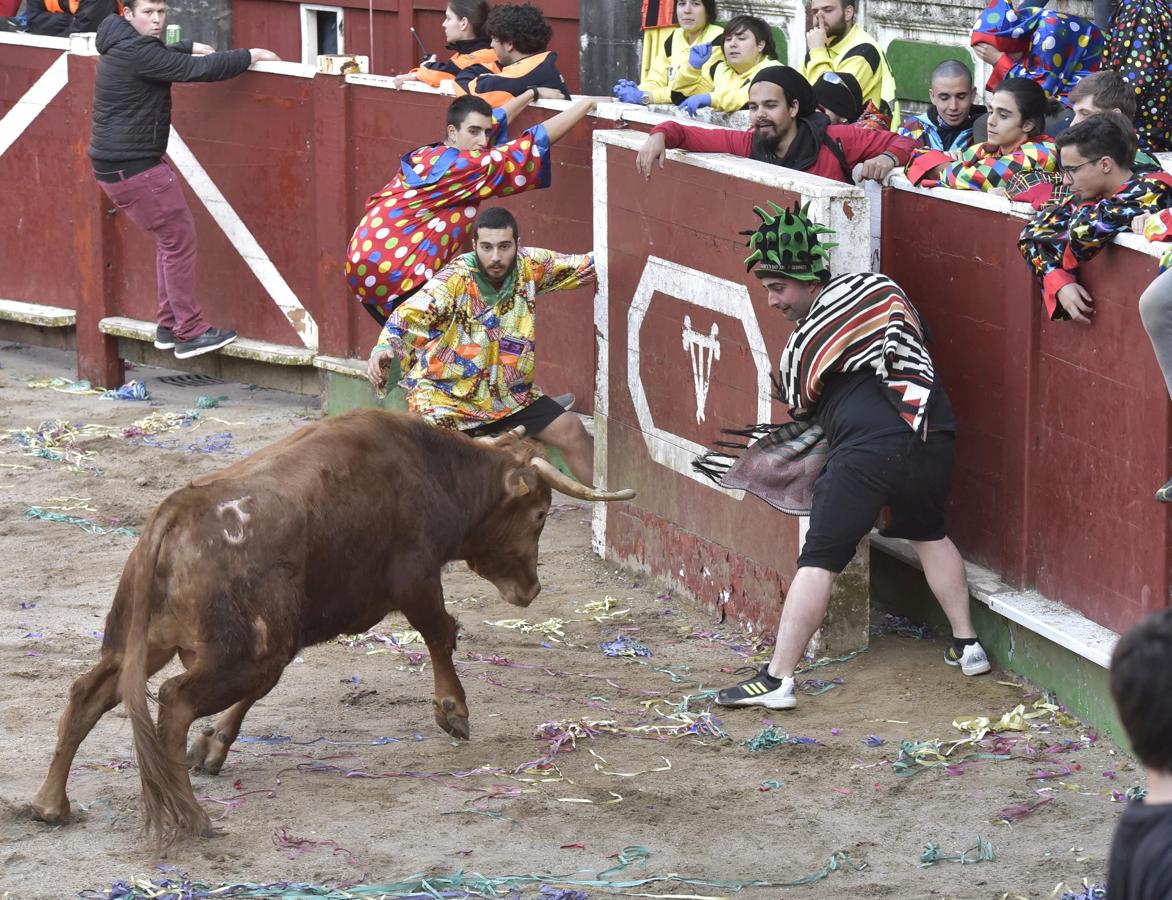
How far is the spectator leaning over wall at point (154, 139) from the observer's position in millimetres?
9977

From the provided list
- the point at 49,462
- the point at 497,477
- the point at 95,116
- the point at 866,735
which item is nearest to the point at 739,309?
the point at 497,477

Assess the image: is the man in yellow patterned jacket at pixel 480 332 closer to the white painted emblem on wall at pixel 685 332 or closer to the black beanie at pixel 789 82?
the white painted emblem on wall at pixel 685 332

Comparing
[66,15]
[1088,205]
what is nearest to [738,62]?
[1088,205]

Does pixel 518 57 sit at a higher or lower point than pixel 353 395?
higher

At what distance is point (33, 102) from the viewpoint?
438 inches

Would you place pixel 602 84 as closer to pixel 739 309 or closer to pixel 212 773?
pixel 739 309

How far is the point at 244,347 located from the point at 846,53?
3760mm

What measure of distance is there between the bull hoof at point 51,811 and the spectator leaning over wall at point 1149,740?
3.46 meters

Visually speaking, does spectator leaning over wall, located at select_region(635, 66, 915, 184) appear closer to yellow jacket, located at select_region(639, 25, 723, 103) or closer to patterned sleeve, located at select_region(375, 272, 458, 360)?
patterned sleeve, located at select_region(375, 272, 458, 360)

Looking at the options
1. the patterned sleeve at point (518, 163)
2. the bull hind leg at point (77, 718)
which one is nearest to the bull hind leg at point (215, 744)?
the bull hind leg at point (77, 718)

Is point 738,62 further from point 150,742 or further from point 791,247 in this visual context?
point 150,742

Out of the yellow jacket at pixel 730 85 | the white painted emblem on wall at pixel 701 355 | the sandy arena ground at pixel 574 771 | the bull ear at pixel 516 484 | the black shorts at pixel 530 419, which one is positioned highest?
the yellow jacket at pixel 730 85

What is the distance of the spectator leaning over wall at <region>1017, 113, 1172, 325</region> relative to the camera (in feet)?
18.1

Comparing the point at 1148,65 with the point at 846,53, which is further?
the point at 846,53
